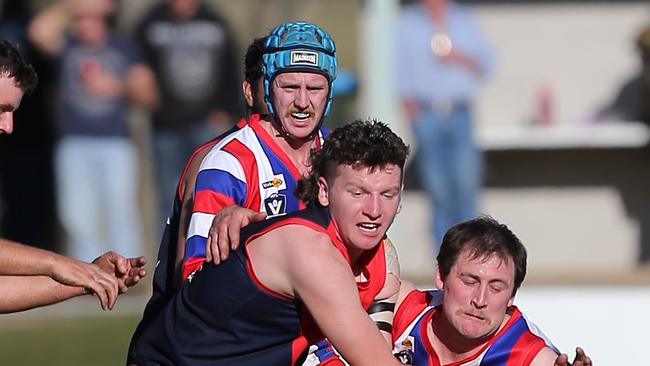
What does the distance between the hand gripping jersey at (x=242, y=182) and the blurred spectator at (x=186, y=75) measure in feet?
17.5

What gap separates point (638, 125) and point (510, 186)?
3.94 ft

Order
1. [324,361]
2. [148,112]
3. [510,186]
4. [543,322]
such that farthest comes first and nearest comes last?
[510,186], [148,112], [543,322], [324,361]

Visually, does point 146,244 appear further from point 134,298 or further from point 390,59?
point 390,59

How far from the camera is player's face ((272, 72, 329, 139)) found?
16.3ft

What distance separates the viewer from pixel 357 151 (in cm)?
441

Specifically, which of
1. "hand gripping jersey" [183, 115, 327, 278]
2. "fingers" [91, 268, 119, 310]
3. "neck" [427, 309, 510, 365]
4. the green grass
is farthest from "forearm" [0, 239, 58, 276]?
the green grass

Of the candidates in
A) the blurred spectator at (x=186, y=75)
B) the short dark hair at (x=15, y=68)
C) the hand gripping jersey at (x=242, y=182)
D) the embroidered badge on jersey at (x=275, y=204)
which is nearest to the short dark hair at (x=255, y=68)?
the hand gripping jersey at (x=242, y=182)

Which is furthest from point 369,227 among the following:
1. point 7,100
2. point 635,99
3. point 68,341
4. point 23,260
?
point 635,99

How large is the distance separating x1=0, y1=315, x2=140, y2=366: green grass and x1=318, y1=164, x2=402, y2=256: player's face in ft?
13.8

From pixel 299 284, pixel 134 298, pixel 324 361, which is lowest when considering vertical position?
pixel 134 298

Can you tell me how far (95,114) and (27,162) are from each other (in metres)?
1.21

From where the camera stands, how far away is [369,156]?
439 cm

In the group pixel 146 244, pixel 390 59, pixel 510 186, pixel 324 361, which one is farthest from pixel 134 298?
pixel 324 361

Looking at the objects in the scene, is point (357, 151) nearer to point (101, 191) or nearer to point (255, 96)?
point (255, 96)
